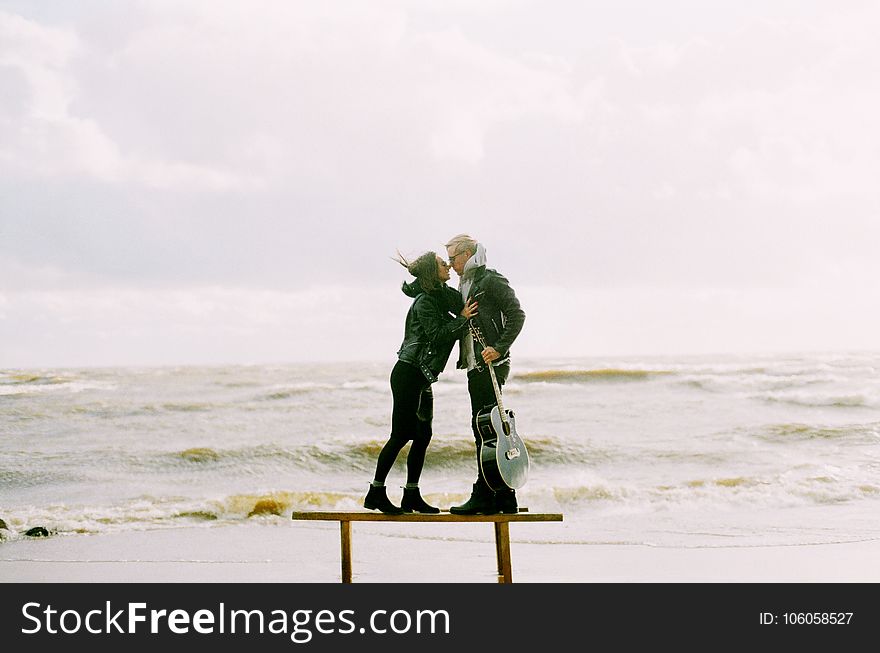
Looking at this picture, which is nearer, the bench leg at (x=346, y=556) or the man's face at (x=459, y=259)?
the man's face at (x=459, y=259)

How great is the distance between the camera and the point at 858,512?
36.1ft

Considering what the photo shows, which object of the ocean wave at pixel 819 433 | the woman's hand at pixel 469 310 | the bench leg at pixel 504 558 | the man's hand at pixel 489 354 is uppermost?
the woman's hand at pixel 469 310

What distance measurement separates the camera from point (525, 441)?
17391 mm

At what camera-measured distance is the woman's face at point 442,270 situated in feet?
19.7

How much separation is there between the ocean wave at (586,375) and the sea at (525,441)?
86 millimetres

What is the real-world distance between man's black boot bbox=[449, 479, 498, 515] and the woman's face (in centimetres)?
126

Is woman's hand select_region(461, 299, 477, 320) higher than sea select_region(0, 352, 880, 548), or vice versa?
woman's hand select_region(461, 299, 477, 320)

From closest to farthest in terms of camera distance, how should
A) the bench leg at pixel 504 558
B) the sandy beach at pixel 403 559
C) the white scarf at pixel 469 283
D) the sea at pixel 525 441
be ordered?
1. the white scarf at pixel 469 283
2. the bench leg at pixel 504 558
3. the sandy beach at pixel 403 559
4. the sea at pixel 525 441

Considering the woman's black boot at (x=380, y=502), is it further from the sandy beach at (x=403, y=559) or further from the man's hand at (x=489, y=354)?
the sandy beach at (x=403, y=559)

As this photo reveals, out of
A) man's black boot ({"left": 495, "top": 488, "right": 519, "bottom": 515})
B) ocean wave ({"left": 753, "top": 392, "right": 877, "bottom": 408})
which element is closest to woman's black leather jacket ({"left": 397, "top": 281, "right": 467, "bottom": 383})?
man's black boot ({"left": 495, "top": 488, "right": 519, "bottom": 515})

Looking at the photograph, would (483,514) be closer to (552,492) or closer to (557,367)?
(552,492)

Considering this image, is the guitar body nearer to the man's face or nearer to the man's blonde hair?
the man's face

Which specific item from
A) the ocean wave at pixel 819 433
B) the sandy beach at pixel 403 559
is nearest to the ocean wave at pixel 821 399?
the ocean wave at pixel 819 433

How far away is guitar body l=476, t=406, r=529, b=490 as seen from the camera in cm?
581
